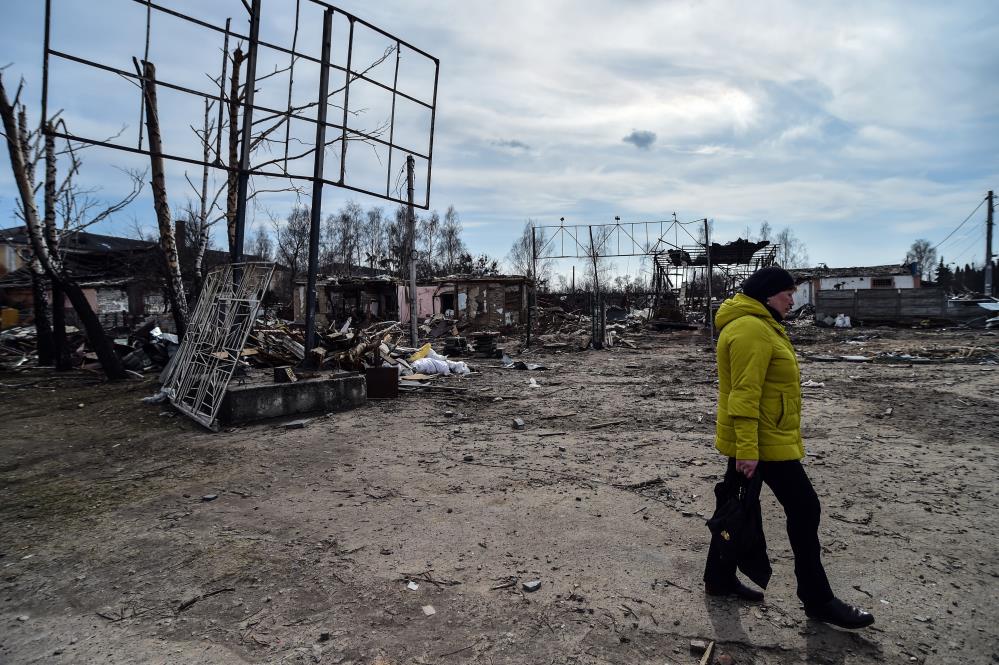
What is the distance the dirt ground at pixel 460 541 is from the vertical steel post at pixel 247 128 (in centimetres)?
339

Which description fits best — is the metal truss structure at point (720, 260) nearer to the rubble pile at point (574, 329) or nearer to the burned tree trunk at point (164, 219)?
the rubble pile at point (574, 329)

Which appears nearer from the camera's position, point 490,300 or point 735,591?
point 735,591

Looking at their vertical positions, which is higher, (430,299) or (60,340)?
(430,299)

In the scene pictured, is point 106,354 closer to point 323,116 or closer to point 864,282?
point 323,116

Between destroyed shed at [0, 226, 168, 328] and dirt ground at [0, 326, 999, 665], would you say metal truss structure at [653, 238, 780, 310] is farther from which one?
destroyed shed at [0, 226, 168, 328]

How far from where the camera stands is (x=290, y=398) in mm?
8047

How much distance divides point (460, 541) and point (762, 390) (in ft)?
7.57

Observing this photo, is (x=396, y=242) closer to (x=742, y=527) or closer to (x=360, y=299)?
(x=360, y=299)

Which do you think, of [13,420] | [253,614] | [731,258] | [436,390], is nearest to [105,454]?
[13,420]

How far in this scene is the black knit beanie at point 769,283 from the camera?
2.88 m

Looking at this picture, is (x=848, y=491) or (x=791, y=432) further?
(x=848, y=491)

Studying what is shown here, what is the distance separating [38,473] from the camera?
546 centimetres

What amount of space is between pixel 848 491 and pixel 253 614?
188 inches

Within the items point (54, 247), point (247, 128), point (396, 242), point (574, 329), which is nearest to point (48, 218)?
point (54, 247)
